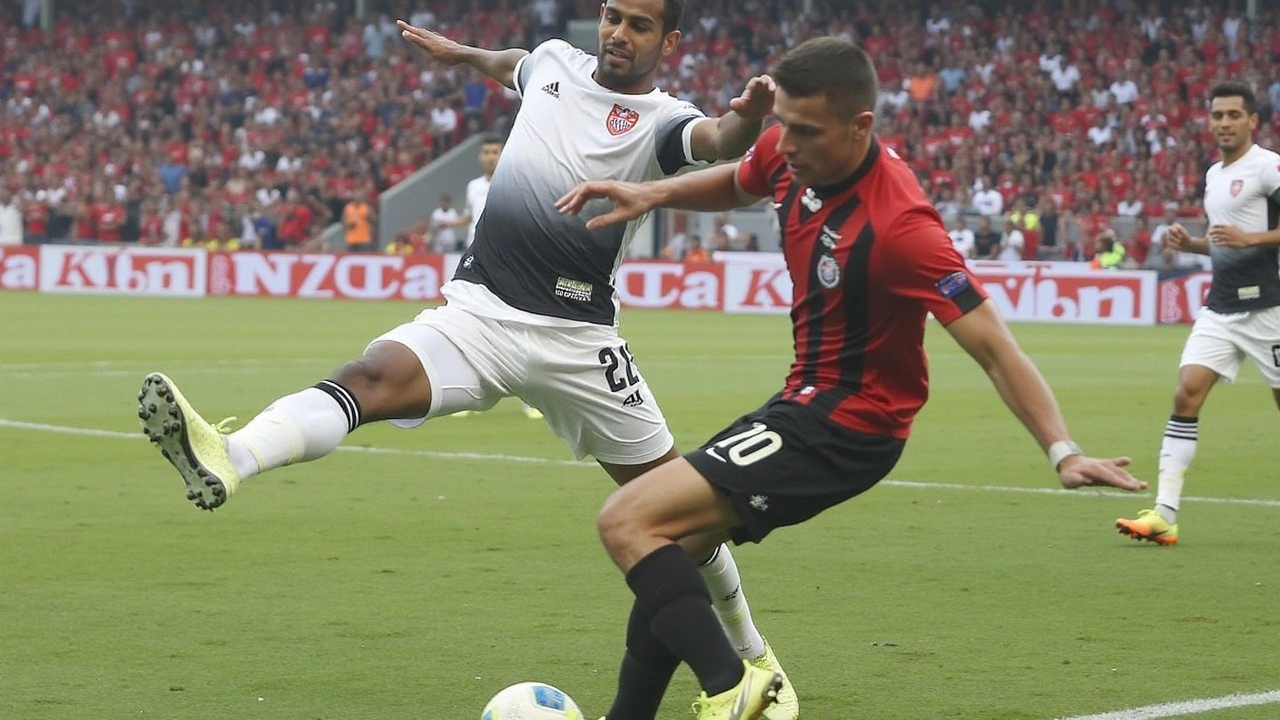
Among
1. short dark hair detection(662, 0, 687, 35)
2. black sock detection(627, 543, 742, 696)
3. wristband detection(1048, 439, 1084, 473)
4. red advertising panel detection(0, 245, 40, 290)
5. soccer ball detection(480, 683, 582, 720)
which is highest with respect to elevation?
short dark hair detection(662, 0, 687, 35)

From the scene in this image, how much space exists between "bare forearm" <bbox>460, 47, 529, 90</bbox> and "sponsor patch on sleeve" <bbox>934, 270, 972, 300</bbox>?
2812 mm

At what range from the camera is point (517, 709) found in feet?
17.7

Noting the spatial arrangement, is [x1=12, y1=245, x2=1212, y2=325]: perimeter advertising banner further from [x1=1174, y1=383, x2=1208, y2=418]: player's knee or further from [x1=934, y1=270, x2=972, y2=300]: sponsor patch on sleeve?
[x1=934, y1=270, x2=972, y2=300]: sponsor patch on sleeve

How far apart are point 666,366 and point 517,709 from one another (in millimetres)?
16341

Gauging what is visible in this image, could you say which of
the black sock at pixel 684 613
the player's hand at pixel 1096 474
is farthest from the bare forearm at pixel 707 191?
the player's hand at pixel 1096 474

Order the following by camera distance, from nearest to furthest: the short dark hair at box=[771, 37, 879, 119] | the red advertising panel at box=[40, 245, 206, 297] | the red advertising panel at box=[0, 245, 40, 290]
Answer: the short dark hair at box=[771, 37, 879, 119]
the red advertising panel at box=[40, 245, 206, 297]
the red advertising panel at box=[0, 245, 40, 290]

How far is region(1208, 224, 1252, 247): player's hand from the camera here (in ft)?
32.5

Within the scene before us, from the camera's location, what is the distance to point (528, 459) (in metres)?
13.3

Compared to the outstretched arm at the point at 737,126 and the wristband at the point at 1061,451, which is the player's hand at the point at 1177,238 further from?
the wristband at the point at 1061,451

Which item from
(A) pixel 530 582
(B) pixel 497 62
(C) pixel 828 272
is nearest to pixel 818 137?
(C) pixel 828 272

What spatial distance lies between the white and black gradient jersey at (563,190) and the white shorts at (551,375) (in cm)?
7

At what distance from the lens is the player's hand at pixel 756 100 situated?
5.81m

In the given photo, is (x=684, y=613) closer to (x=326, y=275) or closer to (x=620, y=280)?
(x=620, y=280)

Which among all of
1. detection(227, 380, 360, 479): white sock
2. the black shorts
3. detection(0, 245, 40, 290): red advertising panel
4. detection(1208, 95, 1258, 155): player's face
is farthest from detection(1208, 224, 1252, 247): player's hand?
detection(0, 245, 40, 290): red advertising panel
